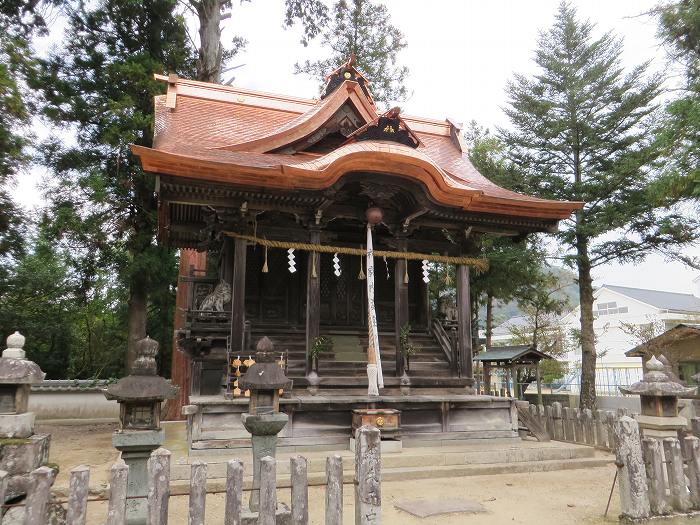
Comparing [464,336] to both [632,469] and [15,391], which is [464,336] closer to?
[632,469]

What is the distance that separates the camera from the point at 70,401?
15664 millimetres

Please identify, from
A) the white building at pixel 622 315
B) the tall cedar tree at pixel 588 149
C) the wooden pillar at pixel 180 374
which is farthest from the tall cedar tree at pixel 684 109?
the white building at pixel 622 315

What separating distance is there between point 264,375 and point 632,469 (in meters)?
3.97

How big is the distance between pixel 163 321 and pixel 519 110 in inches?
595

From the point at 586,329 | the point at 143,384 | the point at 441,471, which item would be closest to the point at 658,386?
the point at 441,471

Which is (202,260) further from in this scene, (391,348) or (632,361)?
(632,361)

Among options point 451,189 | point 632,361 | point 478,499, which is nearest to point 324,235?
point 451,189

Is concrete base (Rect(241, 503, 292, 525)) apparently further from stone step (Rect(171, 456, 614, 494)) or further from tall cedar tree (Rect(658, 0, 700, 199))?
tall cedar tree (Rect(658, 0, 700, 199))

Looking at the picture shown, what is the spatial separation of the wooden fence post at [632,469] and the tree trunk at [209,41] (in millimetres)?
15863

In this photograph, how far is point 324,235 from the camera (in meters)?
10.2

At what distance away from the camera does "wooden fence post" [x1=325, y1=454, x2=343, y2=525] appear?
393 centimetres

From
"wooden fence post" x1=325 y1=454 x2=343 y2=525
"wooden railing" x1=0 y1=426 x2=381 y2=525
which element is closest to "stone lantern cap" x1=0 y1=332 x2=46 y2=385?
"wooden railing" x1=0 y1=426 x2=381 y2=525

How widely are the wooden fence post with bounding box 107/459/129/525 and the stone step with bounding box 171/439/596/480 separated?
10.8 ft

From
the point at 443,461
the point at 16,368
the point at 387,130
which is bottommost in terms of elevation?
the point at 443,461
